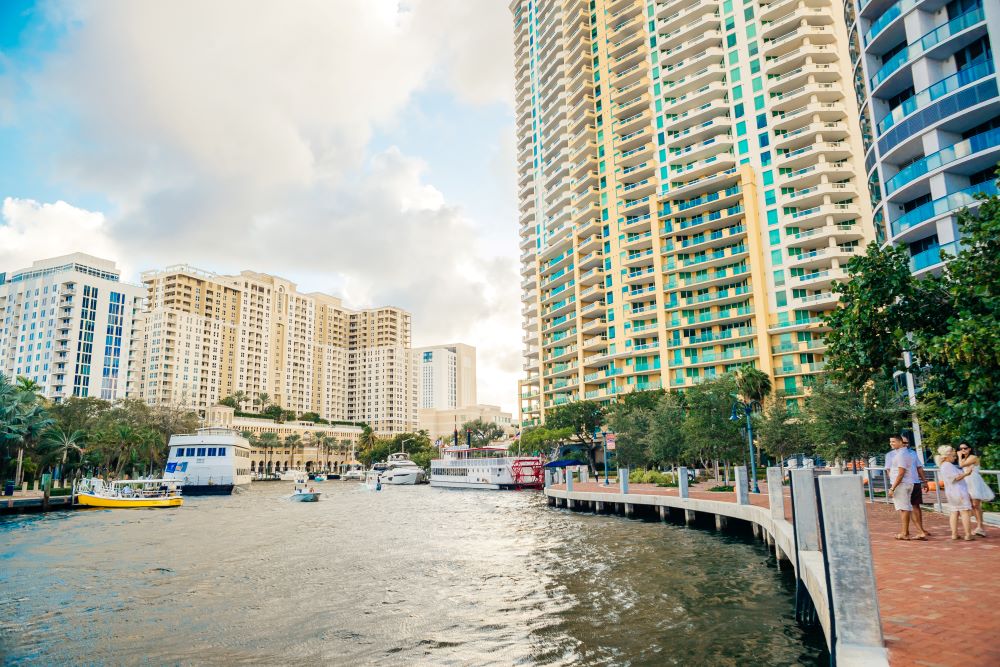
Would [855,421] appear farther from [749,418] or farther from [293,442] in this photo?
[293,442]

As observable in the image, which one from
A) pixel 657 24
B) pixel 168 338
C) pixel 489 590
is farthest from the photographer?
pixel 168 338

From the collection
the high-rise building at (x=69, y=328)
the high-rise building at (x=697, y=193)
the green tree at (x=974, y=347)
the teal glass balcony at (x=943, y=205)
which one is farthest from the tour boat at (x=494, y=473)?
the high-rise building at (x=69, y=328)

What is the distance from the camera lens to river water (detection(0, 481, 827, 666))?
40.1 feet

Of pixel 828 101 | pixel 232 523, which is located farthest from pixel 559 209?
pixel 232 523

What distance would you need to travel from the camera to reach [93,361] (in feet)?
468

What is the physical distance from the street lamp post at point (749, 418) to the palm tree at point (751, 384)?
119cm

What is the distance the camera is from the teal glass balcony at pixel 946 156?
3659 cm

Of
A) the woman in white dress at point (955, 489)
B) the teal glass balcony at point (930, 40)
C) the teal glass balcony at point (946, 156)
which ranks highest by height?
the teal glass balcony at point (930, 40)

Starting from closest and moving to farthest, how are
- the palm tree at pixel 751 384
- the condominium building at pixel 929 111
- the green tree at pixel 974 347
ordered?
the green tree at pixel 974 347, the condominium building at pixel 929 111, the palm tree at pixel 751 384

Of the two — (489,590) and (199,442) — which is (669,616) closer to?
(489,590)

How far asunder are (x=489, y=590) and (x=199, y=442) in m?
66.4

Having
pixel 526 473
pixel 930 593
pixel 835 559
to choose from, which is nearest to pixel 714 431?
pixel 930 593

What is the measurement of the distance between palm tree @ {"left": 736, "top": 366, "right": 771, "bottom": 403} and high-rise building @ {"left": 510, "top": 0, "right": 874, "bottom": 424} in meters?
6.42

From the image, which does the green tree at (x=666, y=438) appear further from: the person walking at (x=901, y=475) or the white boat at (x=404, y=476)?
the white boat at (x=404, y=476)
